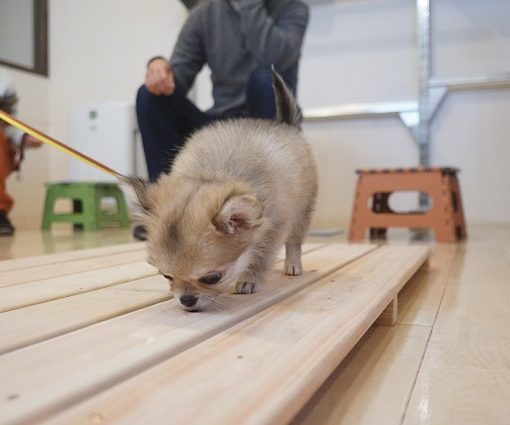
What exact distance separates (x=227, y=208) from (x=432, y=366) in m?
0.43

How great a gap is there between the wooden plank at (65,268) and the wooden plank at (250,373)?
654 millimetres

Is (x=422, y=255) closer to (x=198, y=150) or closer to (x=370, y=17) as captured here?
(x=198, y=150)

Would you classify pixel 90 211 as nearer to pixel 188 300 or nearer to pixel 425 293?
pixel 425 293

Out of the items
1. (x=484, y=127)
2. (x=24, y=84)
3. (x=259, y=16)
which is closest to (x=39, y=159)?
(x=24, y=84)

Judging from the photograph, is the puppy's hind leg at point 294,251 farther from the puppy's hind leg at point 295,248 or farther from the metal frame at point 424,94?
the metal frame at point 424,94

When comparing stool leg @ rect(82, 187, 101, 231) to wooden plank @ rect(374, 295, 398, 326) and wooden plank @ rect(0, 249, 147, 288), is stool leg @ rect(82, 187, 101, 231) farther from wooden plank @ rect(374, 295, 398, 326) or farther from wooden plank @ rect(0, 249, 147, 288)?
wooden plank @ rect(374, 295, 398, 326)

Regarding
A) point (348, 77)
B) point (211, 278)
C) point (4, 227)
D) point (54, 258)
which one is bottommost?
point (4, 227)

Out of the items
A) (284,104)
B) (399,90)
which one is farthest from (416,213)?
(284,104)

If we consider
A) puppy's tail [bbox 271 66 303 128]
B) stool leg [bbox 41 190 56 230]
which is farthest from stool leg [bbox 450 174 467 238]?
stool leg [bbox 41 190 56 230]

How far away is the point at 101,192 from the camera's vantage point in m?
3.99

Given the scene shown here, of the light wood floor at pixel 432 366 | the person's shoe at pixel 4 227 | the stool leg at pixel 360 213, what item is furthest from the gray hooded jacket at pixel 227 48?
the person's shoe at pixel 4 227

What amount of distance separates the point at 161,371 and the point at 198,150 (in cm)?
70

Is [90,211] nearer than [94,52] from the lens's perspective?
Yes

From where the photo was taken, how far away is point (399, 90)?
385cm
